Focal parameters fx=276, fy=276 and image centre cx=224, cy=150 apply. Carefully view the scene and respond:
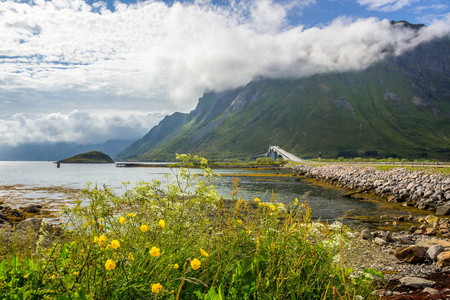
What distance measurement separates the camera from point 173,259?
12.5 feet

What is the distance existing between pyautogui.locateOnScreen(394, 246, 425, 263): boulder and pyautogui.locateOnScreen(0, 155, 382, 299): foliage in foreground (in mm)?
7639

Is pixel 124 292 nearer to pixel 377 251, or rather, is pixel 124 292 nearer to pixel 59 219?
pixel 377 251

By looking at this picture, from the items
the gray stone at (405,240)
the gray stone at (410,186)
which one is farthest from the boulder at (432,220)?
the gray stone at (410,186)

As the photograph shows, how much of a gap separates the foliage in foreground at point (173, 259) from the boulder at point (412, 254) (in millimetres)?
7639

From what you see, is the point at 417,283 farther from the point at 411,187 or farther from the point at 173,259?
the point at 411,187

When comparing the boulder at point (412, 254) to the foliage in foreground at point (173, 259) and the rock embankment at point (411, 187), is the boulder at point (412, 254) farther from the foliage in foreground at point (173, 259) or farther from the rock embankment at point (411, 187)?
the rock embankment at point (411, 187)

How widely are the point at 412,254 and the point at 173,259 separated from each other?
36.2 ft

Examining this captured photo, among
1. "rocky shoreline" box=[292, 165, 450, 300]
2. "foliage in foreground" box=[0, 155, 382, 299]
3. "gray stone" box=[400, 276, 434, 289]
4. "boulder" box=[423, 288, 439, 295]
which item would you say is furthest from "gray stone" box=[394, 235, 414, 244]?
"foliage in foreground" box=[0, 155, 382, 299]

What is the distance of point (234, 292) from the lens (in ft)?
12.1

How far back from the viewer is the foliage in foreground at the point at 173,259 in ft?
10.7

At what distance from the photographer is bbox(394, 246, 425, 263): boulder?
10758 mm

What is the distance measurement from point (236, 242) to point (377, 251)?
10.1 metres

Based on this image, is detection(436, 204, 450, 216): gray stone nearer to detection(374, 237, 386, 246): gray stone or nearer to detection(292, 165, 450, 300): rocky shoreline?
detection(292, 165, 450, 300): rocky shoreline

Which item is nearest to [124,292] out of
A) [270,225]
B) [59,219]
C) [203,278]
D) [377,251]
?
[203,278]
